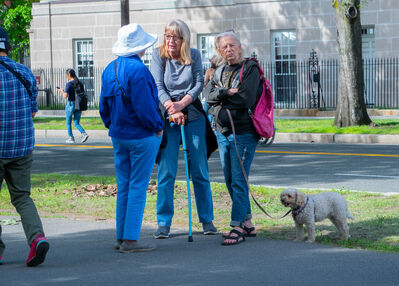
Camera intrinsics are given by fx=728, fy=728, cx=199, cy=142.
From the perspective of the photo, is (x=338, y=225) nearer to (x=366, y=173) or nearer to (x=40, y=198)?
(x=40, y=198)

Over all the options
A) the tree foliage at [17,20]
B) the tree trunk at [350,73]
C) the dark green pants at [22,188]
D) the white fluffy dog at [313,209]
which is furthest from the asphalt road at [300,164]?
the tree foliage at [17,20]

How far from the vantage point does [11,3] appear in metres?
39.5

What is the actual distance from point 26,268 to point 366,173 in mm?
6827

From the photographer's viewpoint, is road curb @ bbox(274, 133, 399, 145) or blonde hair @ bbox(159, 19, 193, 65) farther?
road curb @ bbox(274, 133, 399, 145)

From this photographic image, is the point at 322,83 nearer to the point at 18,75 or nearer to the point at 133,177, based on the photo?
the point at 133,177

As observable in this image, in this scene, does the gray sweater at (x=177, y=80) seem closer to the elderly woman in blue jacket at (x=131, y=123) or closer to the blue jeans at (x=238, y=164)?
the blue jeans at (x=238, y=164)

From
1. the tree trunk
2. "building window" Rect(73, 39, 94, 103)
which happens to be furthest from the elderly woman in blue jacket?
"building window" Rect(73, 39, 94, 103)

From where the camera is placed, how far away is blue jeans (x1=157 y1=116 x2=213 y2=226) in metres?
6.84

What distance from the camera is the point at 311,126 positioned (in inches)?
776

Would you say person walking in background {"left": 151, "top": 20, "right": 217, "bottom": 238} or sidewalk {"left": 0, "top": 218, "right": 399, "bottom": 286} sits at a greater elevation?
person walking in background {"left": 151, "top": 20, "right": 217, "bottom": 238}

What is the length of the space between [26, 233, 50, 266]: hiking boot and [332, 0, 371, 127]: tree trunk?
14269 millimetres

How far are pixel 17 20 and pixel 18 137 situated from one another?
32.7 metres

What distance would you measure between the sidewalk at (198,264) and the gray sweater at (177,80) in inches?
52.0

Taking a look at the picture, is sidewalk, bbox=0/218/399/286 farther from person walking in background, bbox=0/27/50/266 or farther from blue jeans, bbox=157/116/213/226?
person walking in background, bbox=0/27/50/266
